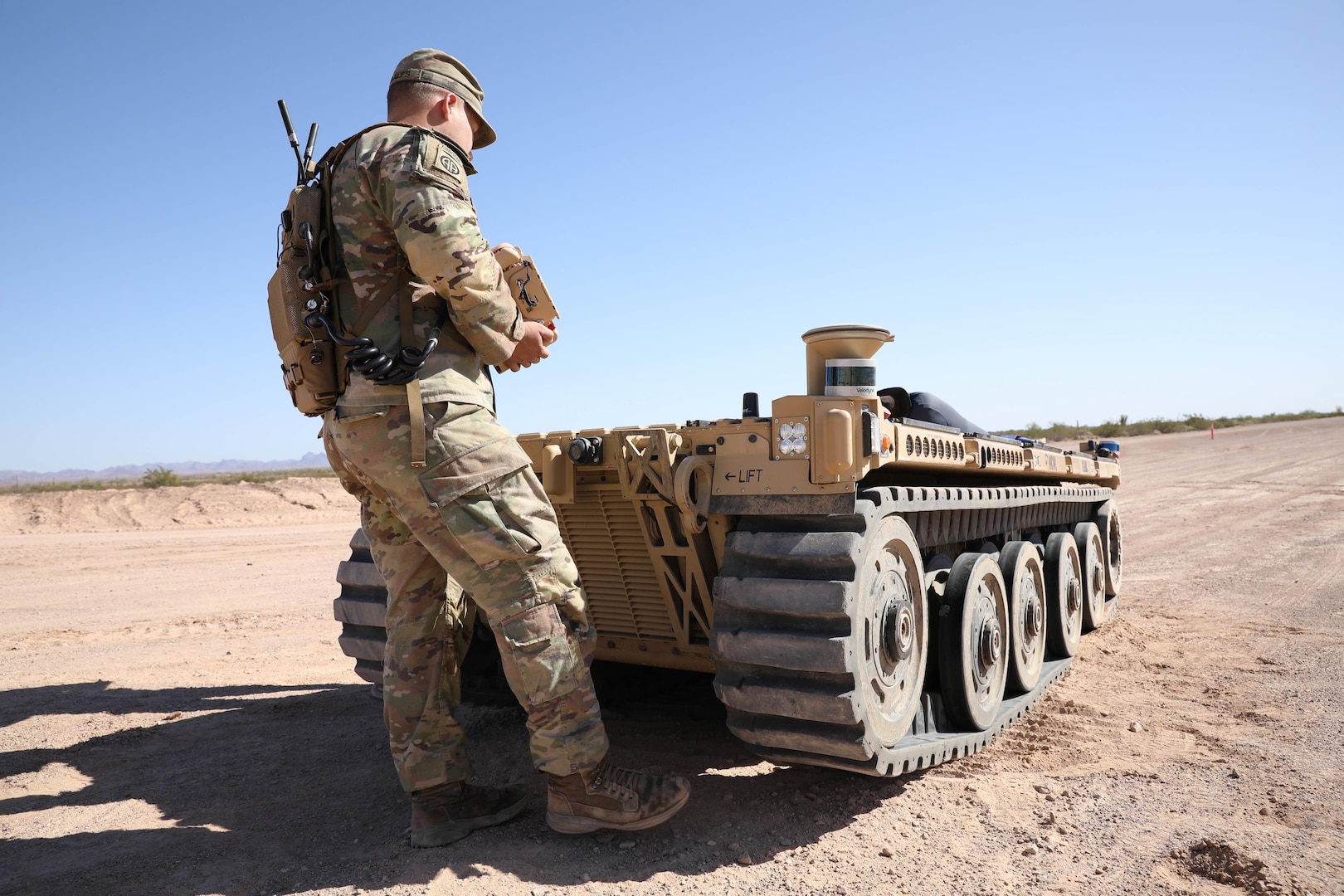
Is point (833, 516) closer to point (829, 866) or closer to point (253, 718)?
point (829, 866)

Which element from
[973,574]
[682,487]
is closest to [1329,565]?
[973,574]

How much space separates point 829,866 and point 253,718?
356 centimetres

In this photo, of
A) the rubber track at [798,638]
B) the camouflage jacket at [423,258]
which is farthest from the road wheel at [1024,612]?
the camouflage jacket at [423,258]

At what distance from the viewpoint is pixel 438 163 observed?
304 cm

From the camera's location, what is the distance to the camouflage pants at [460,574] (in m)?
3.03

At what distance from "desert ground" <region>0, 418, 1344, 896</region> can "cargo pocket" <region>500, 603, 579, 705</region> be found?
600 millimetres

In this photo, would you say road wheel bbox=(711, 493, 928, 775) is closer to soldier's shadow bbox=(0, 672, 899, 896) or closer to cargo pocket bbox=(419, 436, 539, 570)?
soldier's shadow bbox=(0, 672, 899, 896)

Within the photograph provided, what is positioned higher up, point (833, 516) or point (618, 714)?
point (833, 516)

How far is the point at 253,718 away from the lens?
17.4 feet

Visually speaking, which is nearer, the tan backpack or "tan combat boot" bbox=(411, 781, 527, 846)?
the tan backpack

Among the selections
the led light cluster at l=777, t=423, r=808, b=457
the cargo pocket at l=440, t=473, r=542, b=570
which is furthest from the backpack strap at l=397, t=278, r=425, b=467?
the led light cluster at l=777, t=423, r=808, b=457

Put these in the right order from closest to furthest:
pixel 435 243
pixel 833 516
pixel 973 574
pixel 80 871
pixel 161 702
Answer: pixel 435 243 → pixel 80 871 → pixel 833 516 → pixel 973 574 → pixel 161 702

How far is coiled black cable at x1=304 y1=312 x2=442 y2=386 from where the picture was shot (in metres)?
2.98

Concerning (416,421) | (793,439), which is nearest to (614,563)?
(793,439)
